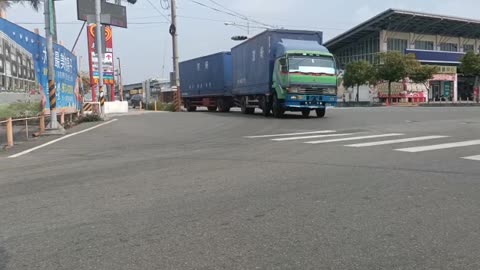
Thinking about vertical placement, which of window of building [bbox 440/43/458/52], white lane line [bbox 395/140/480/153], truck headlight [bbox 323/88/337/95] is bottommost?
white lane line [bbox 395/140/480/153]

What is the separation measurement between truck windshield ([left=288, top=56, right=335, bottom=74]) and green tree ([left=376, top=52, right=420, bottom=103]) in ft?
123

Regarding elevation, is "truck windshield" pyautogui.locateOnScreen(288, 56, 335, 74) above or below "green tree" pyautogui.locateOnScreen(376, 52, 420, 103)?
below

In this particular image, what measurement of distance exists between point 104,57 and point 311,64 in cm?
1857

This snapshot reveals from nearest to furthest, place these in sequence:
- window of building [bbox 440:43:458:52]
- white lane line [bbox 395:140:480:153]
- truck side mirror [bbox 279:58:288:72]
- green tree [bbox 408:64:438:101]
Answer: white lane line [bbox 395:140:480:153] → truck side mirror [bbox 279:58:288:72] → green tree [bbox 408:64:438:101] → window of building [bbox 440:43:458:52]

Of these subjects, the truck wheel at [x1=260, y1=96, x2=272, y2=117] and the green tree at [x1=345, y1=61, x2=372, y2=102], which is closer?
the truck wheel at [x1=260, y1=96, x2=272, y2=117]

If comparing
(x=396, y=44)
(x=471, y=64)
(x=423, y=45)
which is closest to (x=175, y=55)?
(x=471, y=64)

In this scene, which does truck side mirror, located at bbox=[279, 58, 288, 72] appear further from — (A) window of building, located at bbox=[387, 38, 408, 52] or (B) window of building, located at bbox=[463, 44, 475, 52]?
(B) window of building, located at bbox=[463, 44, 475, 52]

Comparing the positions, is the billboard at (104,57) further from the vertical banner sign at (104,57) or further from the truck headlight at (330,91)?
the truck headlight at (330,91)

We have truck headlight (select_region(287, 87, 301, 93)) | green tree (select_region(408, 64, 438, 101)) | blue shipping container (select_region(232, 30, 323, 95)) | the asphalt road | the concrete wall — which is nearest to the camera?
the asphalt road

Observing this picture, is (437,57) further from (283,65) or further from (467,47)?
(283,65)

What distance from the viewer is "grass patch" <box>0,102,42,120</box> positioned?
15258 mm

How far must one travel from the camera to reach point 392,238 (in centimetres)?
498

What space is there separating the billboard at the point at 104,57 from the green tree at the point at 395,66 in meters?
33.6

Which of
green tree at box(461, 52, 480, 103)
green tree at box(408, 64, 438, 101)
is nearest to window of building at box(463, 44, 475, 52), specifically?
green tree at box(461, 52, 480, 103)
